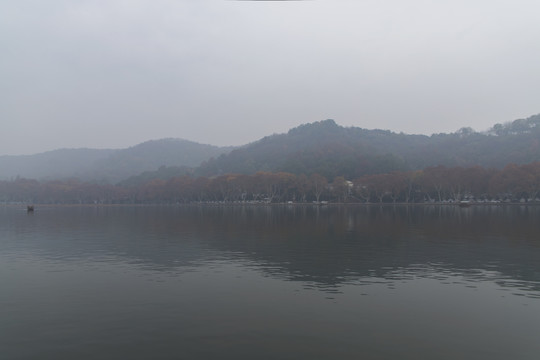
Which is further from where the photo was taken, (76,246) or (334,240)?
(334,240)

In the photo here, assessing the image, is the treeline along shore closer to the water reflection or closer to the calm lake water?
the water reflection

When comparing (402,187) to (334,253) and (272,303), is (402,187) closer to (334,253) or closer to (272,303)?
(334,253)

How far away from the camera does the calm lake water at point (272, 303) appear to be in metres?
13.2

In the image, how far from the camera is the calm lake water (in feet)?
43.4

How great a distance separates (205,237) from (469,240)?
28559 millimetres

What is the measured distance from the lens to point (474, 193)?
149625 mm

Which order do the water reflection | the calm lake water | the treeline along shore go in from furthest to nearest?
1. the treeline along shore
2. the water reflection
3. the calm lake water

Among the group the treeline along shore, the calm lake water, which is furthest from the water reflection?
the treeline along shore

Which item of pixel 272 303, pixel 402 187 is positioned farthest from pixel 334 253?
pixel 402 187

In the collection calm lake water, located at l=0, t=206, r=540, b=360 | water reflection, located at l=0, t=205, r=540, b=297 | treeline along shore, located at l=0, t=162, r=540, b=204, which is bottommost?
calm lake water, located at l=0, t=206, r=540, b=360

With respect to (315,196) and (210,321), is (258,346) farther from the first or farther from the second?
(315,196)

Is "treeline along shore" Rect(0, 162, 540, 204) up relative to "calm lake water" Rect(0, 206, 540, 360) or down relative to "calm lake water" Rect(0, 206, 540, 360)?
up

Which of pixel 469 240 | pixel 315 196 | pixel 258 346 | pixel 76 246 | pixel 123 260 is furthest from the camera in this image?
pixel 315 196

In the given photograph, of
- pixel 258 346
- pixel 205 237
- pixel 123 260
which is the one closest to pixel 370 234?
pixel 205 237
